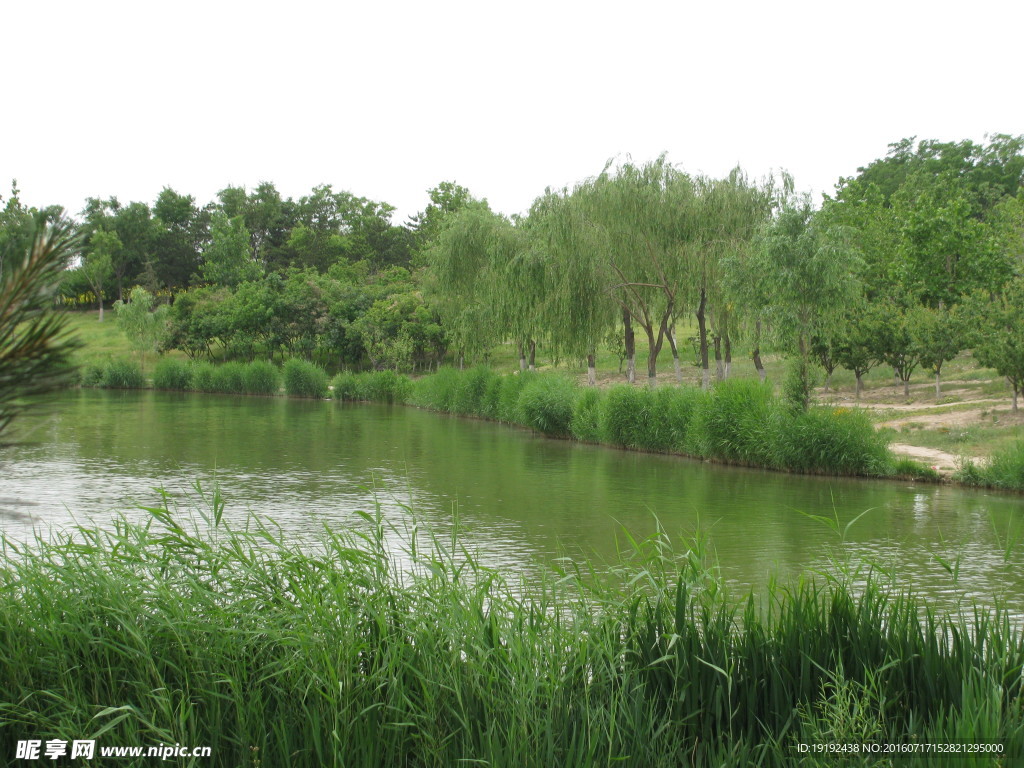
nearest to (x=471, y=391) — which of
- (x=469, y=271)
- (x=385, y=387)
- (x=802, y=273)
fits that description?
(x=469, y=271)

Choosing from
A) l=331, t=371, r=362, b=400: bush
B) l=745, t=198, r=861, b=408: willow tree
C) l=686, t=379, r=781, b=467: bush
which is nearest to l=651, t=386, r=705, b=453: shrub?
l=686, t=379, r=781, b=467: bush

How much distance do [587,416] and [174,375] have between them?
2998 cm

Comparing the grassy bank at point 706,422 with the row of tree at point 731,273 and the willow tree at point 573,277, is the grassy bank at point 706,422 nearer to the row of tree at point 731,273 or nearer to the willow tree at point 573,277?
the row of tree at point 731,273


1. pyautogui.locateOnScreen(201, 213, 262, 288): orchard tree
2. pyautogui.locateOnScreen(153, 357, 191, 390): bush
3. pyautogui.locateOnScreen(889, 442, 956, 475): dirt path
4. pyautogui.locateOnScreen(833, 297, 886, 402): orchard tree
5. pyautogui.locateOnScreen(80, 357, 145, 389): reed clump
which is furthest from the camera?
pyautogui.locateOnScreen(201, 213, 262, 288): orchard tree

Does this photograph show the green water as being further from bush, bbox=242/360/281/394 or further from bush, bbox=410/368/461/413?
bush, bbox=242/360/281/394

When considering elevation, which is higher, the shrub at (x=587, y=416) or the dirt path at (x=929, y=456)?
Answer: the shrub at (x=587, y=416)

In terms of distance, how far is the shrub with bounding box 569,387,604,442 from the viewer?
26.1 m

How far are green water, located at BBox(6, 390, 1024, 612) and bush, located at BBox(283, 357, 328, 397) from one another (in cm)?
1577

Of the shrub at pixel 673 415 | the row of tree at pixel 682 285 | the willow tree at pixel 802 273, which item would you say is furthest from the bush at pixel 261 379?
the willow tree at pixel 802 273

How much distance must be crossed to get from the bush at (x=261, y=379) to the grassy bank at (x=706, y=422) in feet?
53.1

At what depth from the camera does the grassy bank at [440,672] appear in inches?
153

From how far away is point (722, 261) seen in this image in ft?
82.6

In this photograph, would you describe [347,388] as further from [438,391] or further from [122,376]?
[122,376]

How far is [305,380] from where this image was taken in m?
44.9
